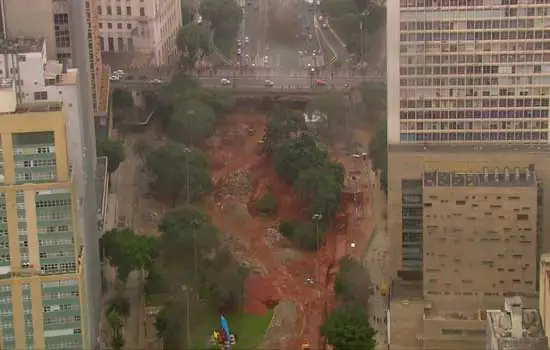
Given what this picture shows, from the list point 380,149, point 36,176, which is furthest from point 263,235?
point 36,176

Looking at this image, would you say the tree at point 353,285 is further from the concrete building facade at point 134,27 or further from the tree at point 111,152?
the concrete building facade at point 134,27

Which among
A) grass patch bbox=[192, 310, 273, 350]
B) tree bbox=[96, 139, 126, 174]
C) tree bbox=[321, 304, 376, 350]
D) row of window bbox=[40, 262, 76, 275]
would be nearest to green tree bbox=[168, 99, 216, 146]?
tree bbox=[96, 139, 126, 174]

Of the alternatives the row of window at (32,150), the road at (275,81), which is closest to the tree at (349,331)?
the row of window at (32,150)

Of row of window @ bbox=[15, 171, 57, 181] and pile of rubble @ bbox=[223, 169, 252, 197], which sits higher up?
row of window @ bbox=[15, 171, 57, 181]

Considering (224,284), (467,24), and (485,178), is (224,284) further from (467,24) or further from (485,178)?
(467,24)

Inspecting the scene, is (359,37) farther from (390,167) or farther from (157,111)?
(390,167)

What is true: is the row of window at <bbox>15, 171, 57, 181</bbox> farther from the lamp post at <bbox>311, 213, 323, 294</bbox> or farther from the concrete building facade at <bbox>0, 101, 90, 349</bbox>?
the lamp post at <bbox>311, 213, 323, 294</bbox>
